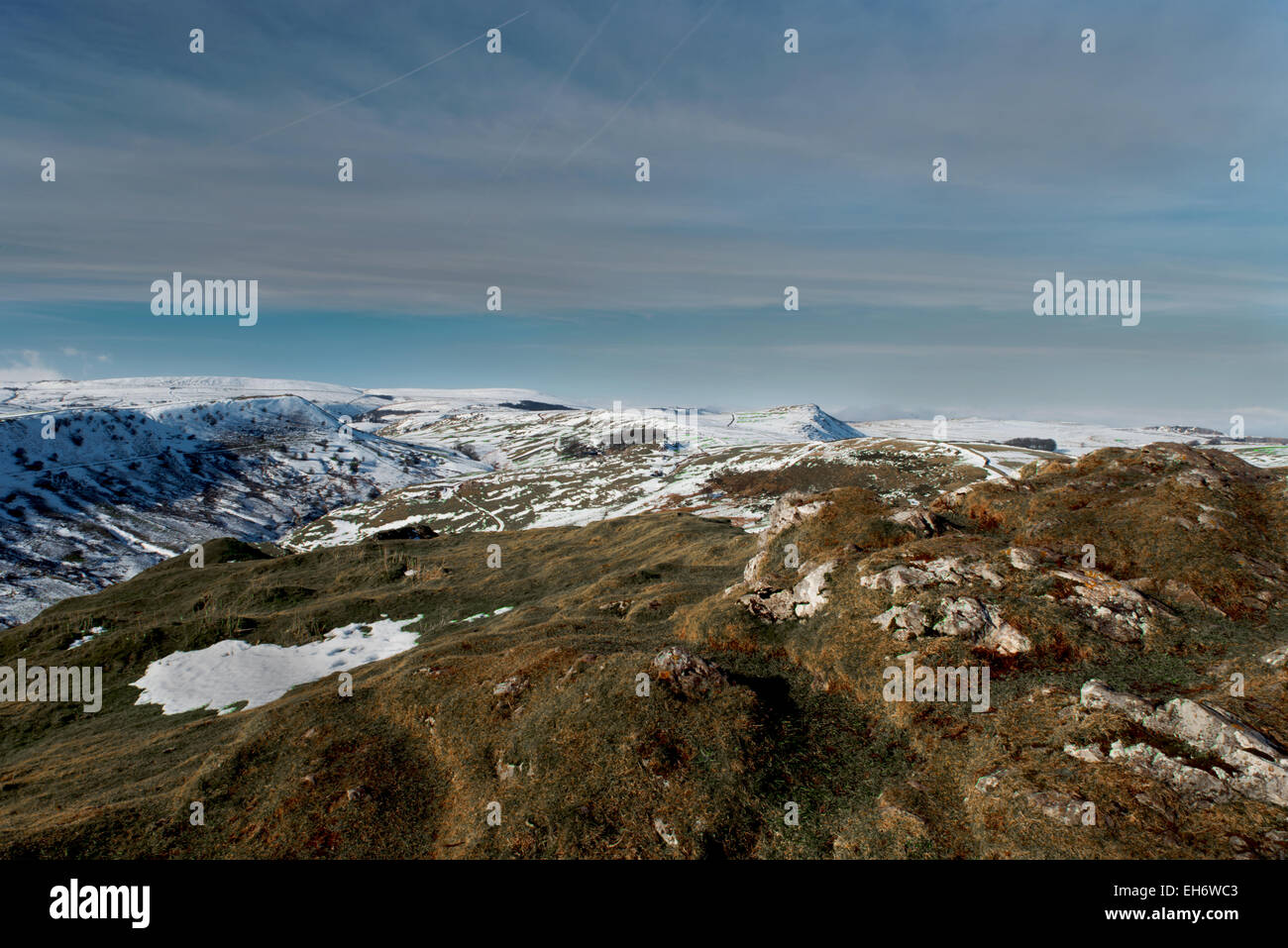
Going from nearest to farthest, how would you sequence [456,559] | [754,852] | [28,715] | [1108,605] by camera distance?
[754,852], [1108,605], [28,715], [456,559]

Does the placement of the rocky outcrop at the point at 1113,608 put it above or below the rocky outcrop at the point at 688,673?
above

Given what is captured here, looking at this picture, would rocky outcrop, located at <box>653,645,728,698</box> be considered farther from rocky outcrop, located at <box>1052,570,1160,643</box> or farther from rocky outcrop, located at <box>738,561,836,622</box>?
rocky outcrop, located at <box>1052,570,1160,643</box>

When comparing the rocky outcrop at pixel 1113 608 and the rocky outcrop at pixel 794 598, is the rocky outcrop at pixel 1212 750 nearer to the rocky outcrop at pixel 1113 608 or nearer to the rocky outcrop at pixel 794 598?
the rocky outcrop at pixel 1113 608

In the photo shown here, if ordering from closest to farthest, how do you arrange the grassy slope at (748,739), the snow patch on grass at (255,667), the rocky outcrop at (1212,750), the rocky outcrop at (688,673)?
the rocky outcrop at (1212,750), the grassy slope at (748,739), the rocky outcrop at (688,673), the snow patch on grass at (255,667)

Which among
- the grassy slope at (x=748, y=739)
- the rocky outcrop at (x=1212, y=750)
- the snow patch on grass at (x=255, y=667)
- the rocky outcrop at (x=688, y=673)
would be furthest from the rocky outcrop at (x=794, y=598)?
the snow patch on grass at (x=255, y=667)

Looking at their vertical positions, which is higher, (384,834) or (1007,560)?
(1007,560)

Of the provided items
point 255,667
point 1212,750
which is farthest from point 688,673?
point 255,667

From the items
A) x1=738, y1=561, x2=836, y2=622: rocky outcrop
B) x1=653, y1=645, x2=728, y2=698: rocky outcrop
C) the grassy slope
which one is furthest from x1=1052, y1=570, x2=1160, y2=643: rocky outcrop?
x1=653, y1=645, x2=728, y2=698: rocky outcrop

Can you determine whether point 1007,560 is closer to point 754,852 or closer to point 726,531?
point 754,852

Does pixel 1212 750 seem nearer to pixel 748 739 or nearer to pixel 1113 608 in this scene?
pixel 1113 608
